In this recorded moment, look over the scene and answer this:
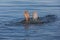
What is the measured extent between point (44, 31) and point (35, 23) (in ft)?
3.02

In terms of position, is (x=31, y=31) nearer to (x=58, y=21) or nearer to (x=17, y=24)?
(x=17, y=24)

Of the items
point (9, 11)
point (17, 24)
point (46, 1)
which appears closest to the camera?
point (17, 24)

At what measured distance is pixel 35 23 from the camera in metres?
9.16

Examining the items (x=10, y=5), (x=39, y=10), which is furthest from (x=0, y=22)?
(x=10, y=5)

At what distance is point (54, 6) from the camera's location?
1252 centimetres

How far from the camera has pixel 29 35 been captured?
25.8 ft

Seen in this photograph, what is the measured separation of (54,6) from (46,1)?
Result: 130 cm

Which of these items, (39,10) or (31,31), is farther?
(39,10)

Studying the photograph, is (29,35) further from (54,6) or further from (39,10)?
(54,6)

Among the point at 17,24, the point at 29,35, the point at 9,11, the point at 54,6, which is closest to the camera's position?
the point at 29,35

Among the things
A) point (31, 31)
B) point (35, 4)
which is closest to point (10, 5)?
point (35, 4)

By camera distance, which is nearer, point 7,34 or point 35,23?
point 7,34

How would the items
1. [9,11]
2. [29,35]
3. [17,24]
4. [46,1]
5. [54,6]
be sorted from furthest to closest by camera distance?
1. [46,1]
2. [54,6]
3. [9,11]
4. [17,24]
5. [29,35]

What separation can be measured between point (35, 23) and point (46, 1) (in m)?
4.73
